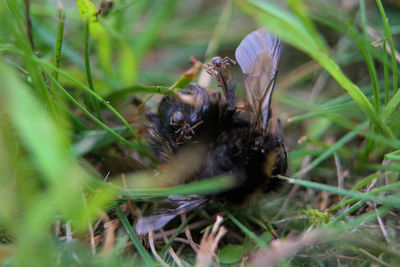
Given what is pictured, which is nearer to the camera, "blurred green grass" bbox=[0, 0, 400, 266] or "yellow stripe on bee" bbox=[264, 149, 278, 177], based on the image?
"blurred green grass" bbox=[0, 0, 400, 266]

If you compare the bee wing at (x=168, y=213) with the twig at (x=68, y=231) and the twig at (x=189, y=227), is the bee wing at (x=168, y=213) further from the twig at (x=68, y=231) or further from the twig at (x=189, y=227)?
the twig at (x=68, y=231)

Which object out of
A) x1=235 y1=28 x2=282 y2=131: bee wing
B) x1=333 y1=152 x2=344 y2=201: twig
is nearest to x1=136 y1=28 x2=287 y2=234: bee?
x1=235 y1=28 x2=282 y2=131: bee wing

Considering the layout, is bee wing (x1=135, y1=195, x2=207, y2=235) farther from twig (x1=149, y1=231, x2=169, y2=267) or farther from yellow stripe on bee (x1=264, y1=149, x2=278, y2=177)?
→ yellow stripe on bee (x1=264, y1=149, x2=278, y2=177)

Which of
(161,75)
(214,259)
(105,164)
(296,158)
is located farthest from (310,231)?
(161,75)

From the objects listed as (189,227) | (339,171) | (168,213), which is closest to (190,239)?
(189,227)

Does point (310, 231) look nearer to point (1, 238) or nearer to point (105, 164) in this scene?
point (105, 164)

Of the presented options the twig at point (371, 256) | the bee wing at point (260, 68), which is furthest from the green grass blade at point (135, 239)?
the twig at point (371, 256)

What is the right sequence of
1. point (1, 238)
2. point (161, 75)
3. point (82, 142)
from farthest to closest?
point (161, 75)
point (82, 142)
point (1, 238)
